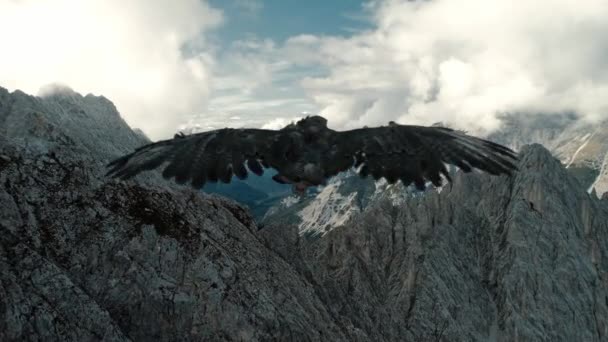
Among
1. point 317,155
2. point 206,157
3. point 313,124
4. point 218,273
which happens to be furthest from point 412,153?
point 218,273

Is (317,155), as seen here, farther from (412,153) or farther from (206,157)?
(206,157)

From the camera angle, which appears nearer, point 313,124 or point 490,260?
point 313,124

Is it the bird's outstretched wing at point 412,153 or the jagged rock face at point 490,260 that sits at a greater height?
the jagged rock face at point 490,260

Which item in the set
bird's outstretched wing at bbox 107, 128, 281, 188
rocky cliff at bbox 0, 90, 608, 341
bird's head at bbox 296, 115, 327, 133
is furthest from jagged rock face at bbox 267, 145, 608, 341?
bird's outstretched wing at bbox 107, 128, 281, 188

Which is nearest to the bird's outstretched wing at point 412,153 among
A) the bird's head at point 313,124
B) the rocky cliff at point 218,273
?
the bird's head at point 313,124

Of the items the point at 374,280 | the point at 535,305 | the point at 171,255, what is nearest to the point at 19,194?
the point at 171,255

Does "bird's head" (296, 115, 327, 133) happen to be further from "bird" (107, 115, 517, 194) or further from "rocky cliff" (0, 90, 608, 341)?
"rocky cliff" (0, 90, 608, 341)

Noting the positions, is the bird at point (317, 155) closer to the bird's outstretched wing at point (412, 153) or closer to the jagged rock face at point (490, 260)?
the bird's outstretched wing at point (412, 153)
